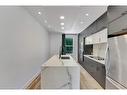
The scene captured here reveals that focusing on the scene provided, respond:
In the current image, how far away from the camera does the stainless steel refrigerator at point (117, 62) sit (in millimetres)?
2401

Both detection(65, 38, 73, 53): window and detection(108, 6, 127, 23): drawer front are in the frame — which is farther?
detection(65, 38, 73, 53): window

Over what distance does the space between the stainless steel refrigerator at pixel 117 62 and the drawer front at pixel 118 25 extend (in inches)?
4.8

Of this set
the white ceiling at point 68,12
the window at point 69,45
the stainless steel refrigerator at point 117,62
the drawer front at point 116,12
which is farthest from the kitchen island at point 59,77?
the window at point 69,45

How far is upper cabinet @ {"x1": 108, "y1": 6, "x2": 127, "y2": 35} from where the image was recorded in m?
2.45

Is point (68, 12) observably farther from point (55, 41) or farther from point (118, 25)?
point (55, 41)

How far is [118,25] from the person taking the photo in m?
2.72

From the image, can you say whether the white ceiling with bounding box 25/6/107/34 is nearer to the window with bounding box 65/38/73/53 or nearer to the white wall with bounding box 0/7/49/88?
the white wall with bounding box 0/7/49/88

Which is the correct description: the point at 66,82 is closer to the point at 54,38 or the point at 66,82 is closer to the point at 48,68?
the point at 48,68

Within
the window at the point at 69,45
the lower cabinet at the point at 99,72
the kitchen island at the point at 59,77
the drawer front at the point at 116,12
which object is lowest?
the lower cabinet at the point at 99,72

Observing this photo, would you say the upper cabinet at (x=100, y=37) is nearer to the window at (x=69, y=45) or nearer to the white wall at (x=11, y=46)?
the white wall at (x=11, y=46)

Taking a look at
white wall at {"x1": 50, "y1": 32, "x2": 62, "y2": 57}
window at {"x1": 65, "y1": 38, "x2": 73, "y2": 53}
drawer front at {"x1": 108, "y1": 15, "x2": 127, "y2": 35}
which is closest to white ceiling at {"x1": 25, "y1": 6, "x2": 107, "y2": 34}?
drawer front at {"x1": 108, "y1": 15, "x2": 127, "y2": 35}

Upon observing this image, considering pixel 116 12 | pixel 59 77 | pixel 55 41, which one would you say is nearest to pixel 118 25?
pixel 116 12

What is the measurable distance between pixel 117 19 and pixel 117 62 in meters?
0.80
